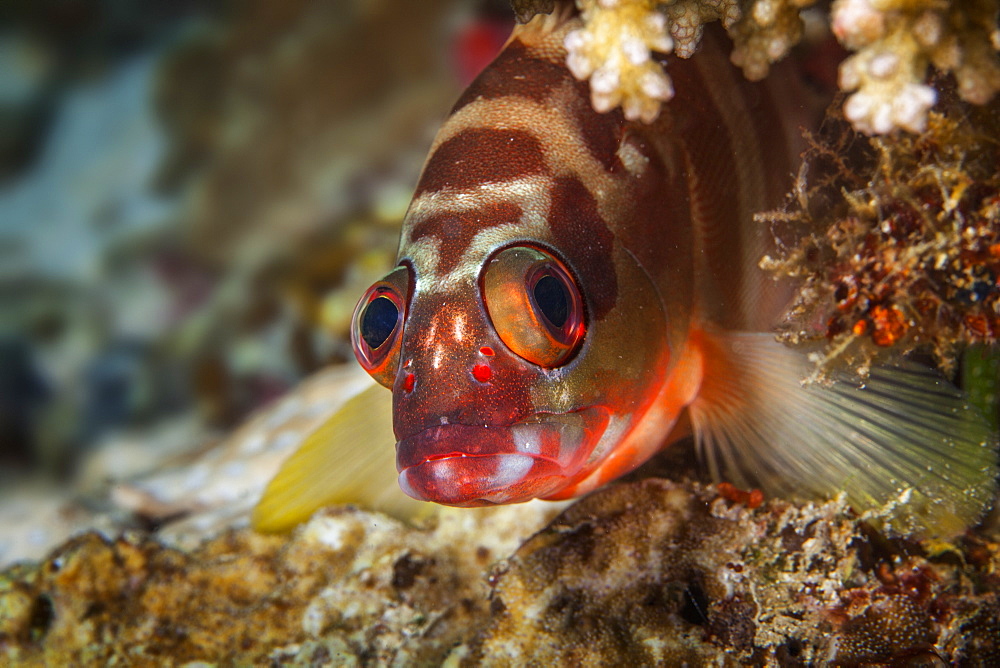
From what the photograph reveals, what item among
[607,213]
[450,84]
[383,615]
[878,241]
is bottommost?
[383,615]

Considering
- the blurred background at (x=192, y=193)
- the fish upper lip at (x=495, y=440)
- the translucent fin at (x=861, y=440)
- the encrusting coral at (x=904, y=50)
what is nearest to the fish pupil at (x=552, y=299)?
the fish upper lip at (x=495, y=440)

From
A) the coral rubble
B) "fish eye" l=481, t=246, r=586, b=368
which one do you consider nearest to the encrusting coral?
"fish eye" l=481, t=246, r=586, b=368

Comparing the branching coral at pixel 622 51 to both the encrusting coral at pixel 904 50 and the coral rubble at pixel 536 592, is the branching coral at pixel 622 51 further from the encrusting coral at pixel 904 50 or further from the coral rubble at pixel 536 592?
the coral rubble at pixel 536 592

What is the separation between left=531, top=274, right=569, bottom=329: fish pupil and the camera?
6.56 ft

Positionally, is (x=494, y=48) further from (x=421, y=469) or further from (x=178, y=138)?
(x=421, y=469)

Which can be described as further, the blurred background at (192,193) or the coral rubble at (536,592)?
the blurred background at (192,193)

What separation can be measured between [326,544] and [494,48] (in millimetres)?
3797

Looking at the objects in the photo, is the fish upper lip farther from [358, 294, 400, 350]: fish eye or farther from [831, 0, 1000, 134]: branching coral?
[831, 0, 1000, 134]: branching coral

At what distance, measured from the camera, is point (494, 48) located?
512 centimetres

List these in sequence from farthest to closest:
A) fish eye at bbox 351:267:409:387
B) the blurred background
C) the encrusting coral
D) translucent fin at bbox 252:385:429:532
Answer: the blurred background → translucent fin at bbox 252:385:429:532 → fish eye at bbox 351:267:409:387 → the encrusting coral

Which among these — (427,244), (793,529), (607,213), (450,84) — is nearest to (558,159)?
(607,213)

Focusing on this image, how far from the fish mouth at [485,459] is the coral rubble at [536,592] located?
0.48 meters

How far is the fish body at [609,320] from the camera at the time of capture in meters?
1.98

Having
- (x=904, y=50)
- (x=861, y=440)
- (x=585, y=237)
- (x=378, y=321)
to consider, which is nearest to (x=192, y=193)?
(x=378, y=321)
